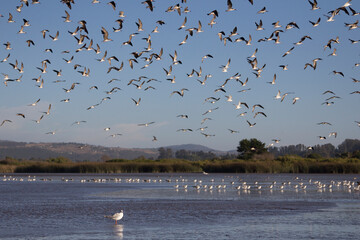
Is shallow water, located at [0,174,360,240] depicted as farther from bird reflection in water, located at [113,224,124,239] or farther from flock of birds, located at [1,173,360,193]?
flock of birds, located at [1,173,360,193]

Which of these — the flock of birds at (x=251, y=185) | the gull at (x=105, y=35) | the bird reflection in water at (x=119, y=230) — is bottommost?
the bird reflection in water at (x=119, y=230)

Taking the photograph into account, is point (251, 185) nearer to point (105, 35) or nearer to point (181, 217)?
point (105, 35)

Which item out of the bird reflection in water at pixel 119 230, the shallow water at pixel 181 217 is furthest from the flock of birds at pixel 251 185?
the bird reflection in water at pixel 119 230

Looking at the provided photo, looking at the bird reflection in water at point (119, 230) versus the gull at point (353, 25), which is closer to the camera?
the bird reflection in water at point (119, 230)

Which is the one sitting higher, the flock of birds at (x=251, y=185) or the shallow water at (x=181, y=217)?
the flock of birds at (x=251, y=185)

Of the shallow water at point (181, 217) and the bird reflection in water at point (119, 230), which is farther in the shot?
the shallow water at point (181, 217)

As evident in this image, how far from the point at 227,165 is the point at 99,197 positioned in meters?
44.4

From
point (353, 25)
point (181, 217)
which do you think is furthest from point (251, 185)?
point (181, 217)

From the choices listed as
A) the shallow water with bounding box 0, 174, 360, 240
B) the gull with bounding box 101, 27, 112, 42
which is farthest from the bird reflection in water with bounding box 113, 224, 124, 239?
the gull with bounding box 101, 27, 112, 42

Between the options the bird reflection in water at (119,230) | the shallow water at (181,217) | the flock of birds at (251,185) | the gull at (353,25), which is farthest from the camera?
the flock of birds at (251,185)

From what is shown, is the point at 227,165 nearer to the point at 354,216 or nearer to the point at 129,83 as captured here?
the point at 129,83

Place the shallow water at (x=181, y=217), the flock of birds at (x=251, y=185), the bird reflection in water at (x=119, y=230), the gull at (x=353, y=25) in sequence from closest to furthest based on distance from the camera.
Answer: the bird reflection in water at (x=119, y=230) < the shallow water at (x=181, y=217) < the gull at (x=353, y=25) < the flock of birds at (x=251, y=185)

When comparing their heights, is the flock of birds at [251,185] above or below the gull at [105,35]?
below

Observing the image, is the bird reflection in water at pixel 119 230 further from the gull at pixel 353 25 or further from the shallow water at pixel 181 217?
the gull at pixel 353 25
